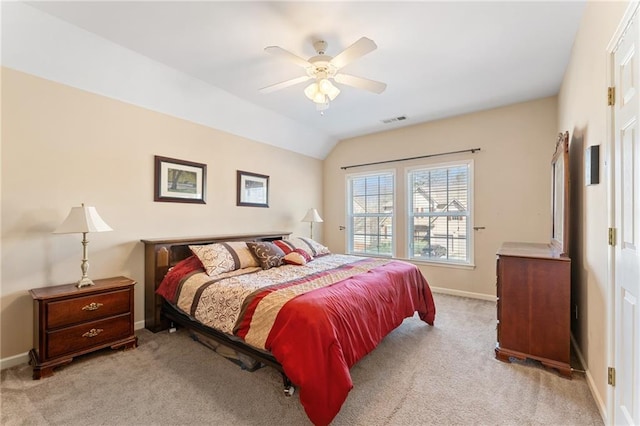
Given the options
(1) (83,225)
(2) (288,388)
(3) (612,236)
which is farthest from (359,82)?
(1) (83,225)

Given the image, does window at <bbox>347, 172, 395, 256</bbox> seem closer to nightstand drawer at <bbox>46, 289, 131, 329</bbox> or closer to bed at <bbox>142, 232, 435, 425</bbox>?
bed at <bbox>142, 232, 435, 425</bbox>

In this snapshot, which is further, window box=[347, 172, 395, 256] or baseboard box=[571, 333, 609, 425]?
window box=[347, 172, 395, 256]

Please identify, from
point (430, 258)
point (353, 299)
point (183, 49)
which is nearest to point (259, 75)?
point (183, 49)

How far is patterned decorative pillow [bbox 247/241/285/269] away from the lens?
10.3 ft

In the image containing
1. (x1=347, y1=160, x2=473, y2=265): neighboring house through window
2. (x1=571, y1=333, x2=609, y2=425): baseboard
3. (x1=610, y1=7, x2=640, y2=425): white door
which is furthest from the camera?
(x1=347, y1=160, x2=473, y2=265): neighboring house through window

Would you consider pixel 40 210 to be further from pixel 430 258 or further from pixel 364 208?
pixel 430 258

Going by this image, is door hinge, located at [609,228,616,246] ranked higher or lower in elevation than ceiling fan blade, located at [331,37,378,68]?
lower

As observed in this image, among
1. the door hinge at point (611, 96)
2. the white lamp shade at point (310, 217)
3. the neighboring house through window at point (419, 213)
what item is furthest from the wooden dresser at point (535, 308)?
the white lamp shade at point (310, 217)

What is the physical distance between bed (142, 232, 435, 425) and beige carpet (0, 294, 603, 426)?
8.6 inches

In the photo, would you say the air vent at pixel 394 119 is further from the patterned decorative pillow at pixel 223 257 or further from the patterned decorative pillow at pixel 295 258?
the patterned decorative pillow at pixel 223 257

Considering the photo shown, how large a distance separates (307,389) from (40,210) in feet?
8.89

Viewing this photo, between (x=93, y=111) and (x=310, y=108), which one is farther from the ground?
(x=310, y=108)

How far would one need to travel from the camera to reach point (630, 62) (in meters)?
1.36

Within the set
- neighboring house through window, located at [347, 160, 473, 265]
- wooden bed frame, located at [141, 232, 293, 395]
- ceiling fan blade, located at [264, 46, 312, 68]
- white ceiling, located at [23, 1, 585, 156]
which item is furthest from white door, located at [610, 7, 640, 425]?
wooden bed frame, located at [141, 232, 293, 395]
